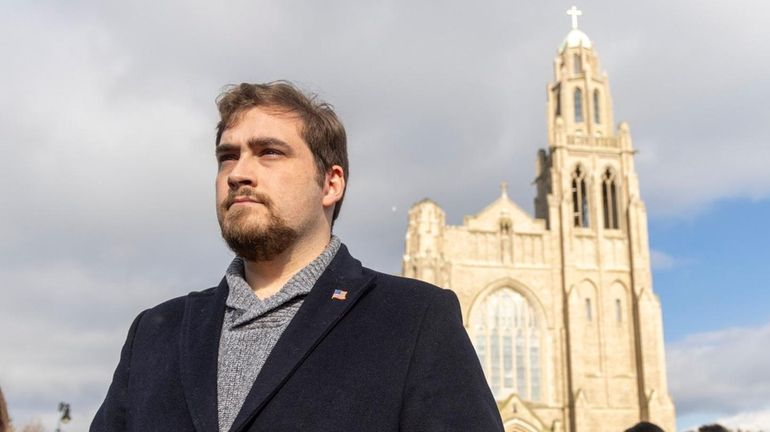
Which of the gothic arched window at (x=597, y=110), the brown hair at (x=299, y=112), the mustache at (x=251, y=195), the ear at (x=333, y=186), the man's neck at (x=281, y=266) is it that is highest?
→ the gothic arched window at (x=597, y=110)

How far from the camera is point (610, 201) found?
3650 cm

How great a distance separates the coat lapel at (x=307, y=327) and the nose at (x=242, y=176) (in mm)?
309

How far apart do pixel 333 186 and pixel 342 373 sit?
632 mm

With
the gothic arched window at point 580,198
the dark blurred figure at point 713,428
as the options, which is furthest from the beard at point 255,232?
the gothic arched window at point 580,198

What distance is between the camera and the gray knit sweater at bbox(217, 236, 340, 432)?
7.02ft

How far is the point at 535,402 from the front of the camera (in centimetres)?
3334

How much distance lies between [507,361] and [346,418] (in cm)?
3268

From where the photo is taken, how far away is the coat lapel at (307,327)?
2000 millimetres

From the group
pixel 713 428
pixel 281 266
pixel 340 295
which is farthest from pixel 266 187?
pixel 713 428

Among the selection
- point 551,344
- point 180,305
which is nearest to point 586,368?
point 551,344

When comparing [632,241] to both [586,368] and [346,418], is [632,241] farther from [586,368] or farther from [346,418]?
[346,418]

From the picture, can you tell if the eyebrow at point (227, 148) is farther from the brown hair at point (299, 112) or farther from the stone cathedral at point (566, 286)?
the stone cathedral at point (566, 286)

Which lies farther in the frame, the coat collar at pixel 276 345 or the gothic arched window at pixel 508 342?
the gothic arched window at pixel 508 342

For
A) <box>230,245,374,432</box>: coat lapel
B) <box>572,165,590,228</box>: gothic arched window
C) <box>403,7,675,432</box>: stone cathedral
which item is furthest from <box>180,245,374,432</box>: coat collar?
<box>572,165,590,228</box>: gothic arched window
